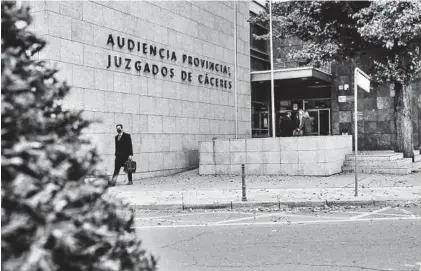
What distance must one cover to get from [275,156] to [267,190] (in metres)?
4.26

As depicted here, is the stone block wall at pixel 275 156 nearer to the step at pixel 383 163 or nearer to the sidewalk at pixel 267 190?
the step at pixel 383 163

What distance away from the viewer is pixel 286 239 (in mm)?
7520

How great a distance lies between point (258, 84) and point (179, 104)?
9536mm

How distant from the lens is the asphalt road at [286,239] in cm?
610

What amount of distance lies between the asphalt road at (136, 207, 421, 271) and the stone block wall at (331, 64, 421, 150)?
17.0m

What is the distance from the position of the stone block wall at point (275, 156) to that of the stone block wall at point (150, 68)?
2.05 m

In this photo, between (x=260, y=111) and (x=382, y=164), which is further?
(x=260, y=111)

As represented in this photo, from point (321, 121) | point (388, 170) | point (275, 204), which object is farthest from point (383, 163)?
point (321, 121)

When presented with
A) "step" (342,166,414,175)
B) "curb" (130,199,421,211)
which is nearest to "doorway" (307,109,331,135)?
"step" (342,166,414,175)

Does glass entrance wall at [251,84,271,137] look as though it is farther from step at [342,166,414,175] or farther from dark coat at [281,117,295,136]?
step at [342,166,414,175]

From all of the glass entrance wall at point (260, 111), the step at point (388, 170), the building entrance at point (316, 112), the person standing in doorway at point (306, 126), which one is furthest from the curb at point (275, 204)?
the building entrance at point (316, 112)

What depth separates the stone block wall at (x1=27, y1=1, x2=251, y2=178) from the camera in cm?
1591

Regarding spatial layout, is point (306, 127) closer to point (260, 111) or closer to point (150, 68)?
point (260, 111)

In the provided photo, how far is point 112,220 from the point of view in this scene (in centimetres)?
235
